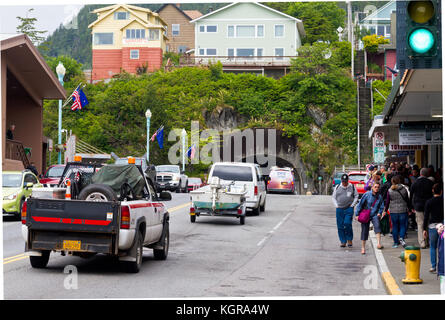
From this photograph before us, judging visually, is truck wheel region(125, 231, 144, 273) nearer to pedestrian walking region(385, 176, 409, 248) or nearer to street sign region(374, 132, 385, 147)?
pedestrian walking region(385, 176, 409, 248)

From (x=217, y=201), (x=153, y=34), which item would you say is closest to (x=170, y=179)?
(x=217, y=201)

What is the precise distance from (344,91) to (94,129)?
964 inches

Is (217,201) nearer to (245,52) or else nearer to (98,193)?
(98,193)

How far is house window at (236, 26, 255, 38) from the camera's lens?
72.5 metres

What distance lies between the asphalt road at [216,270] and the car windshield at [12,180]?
203 cm

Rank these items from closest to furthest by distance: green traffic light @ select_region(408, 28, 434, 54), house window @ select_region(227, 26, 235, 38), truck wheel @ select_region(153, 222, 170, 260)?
green traffic light @ select_region(408, 28, 434, 54)
truck wheel @ select_region(153, 222, 170, 260)
house window @ select_region(227, 26, 235, 38)

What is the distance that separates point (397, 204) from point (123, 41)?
67.6 m

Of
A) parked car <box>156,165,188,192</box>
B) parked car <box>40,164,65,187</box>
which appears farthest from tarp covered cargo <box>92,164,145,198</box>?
parked car <box>156,165,188,192</box>

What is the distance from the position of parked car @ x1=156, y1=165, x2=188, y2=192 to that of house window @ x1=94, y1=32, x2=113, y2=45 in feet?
132

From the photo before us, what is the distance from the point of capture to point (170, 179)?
44906 mm

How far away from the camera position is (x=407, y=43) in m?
7.90

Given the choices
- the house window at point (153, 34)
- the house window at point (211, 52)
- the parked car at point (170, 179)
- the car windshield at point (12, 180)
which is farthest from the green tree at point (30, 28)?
the car windshield at point (12, 180)

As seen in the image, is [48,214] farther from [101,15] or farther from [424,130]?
[101,15]
